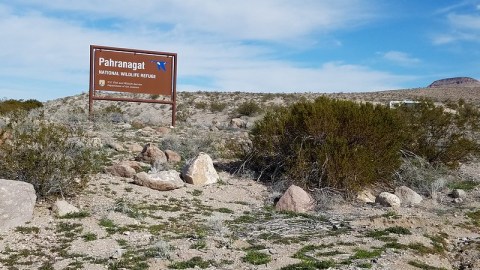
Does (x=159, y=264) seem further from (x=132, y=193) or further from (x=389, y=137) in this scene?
(x=389, y=137)

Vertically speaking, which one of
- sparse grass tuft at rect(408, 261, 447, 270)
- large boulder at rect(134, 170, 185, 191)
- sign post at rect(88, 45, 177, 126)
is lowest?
sparse grass tuft at rect(408, 261, 447, 270)

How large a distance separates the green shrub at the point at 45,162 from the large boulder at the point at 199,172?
2306 millimetres

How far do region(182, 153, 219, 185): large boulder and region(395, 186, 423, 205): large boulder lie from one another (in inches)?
162

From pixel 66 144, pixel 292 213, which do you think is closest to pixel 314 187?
pixel 292 213

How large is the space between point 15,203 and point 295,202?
5.08 meters

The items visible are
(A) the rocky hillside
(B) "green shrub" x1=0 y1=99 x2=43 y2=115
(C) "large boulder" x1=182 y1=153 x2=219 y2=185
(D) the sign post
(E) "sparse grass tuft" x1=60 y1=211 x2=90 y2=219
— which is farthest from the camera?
(B) "green shrub" x1=0 y1=99 x2=43 y2=115

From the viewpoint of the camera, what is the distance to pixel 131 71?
20672mm

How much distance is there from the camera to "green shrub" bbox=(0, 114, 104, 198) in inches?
361

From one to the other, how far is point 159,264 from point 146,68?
49.5 feet

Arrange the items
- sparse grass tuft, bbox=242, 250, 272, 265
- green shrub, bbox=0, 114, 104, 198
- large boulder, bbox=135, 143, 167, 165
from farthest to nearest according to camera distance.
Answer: large boulder, bbox=135, 143, 167, 165 < green shrub, bbox=0, 114, 104, 198 < sparse grass tuft, bbox=242, 250, 272, 265

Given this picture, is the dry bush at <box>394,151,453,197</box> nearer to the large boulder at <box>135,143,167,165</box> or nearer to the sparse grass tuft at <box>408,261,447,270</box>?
the sparse grass tuft at <box>408,261,447,270</box>

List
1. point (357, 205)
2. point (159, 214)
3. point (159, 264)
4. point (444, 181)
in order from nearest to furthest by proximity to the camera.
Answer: point (159, 264)
point (159, 214)
point (357, 205)
point (444, 181)

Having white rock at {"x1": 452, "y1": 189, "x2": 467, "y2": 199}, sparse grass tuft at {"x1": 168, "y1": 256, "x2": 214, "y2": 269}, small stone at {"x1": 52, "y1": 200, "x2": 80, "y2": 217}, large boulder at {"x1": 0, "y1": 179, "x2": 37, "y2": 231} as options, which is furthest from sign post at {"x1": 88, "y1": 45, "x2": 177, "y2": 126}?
sparse grass tuft at {"x1": 168, "y1": 256, "x2": 214, "y2": 269}

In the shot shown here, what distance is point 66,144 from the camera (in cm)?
1007
